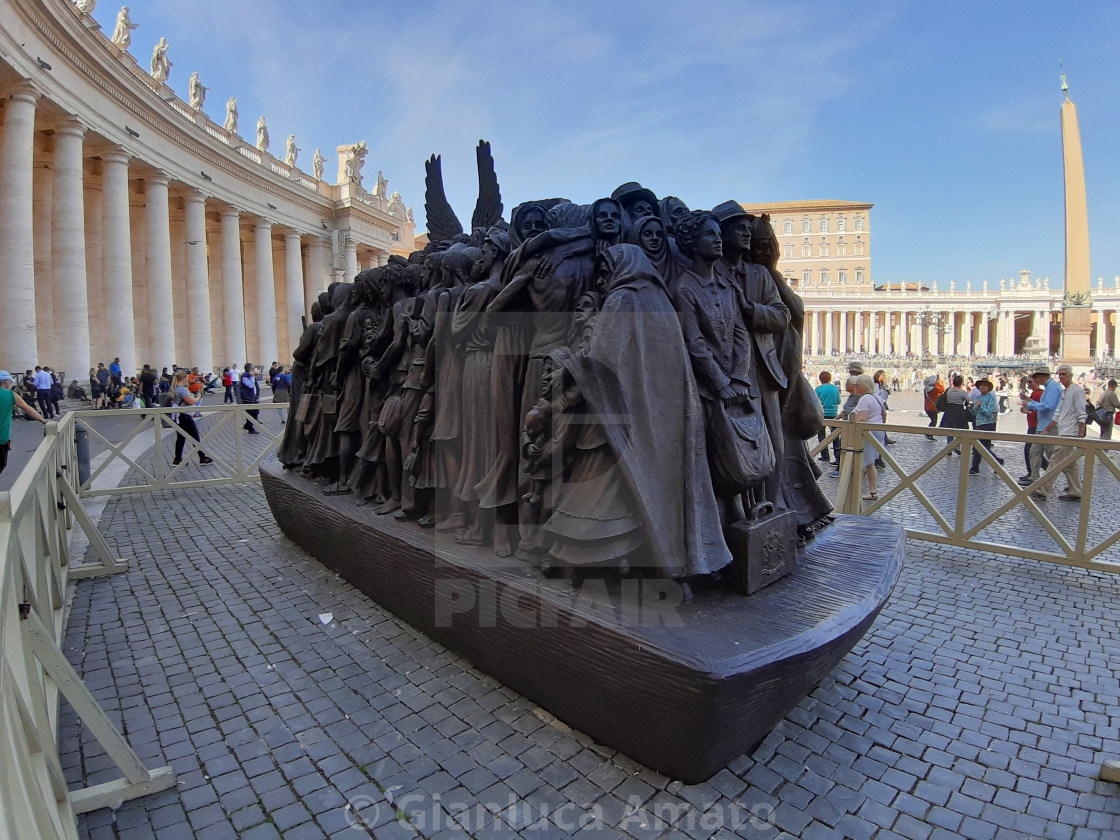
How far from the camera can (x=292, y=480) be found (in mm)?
6355

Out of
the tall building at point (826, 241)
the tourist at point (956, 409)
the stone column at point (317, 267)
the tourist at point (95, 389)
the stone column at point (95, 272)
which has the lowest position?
the tourist at point (956, 409)

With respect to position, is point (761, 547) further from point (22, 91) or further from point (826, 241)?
point (826, 241)

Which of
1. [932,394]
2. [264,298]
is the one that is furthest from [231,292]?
[932,394]

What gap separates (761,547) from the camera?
3334mm

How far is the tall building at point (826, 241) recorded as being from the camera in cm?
8438

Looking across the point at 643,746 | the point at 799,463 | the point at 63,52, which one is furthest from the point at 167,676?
the point at 63,52

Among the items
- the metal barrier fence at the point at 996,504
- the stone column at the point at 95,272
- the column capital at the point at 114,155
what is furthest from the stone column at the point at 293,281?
the metal barrier fence at the point at 996,504

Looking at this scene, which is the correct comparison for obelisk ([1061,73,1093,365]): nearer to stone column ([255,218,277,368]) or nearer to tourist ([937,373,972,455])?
tourist ([937,373,972,455])

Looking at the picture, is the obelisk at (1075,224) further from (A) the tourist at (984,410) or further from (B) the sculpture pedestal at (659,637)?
(B) the sculpture pedestal at (659,637)

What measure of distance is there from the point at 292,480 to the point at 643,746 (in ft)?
15.7

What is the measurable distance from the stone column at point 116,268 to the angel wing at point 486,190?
79.1 feet

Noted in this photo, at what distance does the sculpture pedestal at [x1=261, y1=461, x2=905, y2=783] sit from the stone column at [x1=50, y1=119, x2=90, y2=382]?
24650mm

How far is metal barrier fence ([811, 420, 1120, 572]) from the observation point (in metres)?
5.79

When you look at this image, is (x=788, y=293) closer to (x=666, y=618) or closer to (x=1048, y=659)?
(x=666, y=618)
